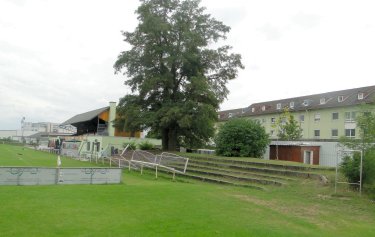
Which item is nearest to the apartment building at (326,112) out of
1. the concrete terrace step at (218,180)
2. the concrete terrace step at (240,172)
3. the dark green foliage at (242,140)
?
the dark green foliage at (242,140)

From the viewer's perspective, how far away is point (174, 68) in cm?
3666

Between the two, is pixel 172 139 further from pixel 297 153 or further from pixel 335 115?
pixel 335 115

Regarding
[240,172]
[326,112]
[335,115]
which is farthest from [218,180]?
[326,112]

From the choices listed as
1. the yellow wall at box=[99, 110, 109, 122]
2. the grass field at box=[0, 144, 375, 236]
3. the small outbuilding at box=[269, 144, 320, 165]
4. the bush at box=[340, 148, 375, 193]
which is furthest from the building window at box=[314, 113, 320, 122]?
the grass field at box=[0, 144, 375, 236]

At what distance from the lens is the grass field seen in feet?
24.7

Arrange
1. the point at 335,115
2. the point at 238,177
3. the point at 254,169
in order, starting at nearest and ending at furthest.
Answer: the point at 238,177, the point at 254,169, the point at 335,115

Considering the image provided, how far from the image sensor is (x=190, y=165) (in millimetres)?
24297

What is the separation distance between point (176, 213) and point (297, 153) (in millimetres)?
28859

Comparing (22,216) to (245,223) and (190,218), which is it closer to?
(190,218)

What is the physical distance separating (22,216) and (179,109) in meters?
25.1

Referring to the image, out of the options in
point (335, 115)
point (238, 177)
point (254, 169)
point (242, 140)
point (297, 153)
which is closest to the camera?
point (238, 177)

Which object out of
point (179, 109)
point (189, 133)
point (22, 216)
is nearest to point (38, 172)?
point (22, 216)

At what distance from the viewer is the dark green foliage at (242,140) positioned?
29.8 m

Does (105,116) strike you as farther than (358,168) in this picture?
Yes
